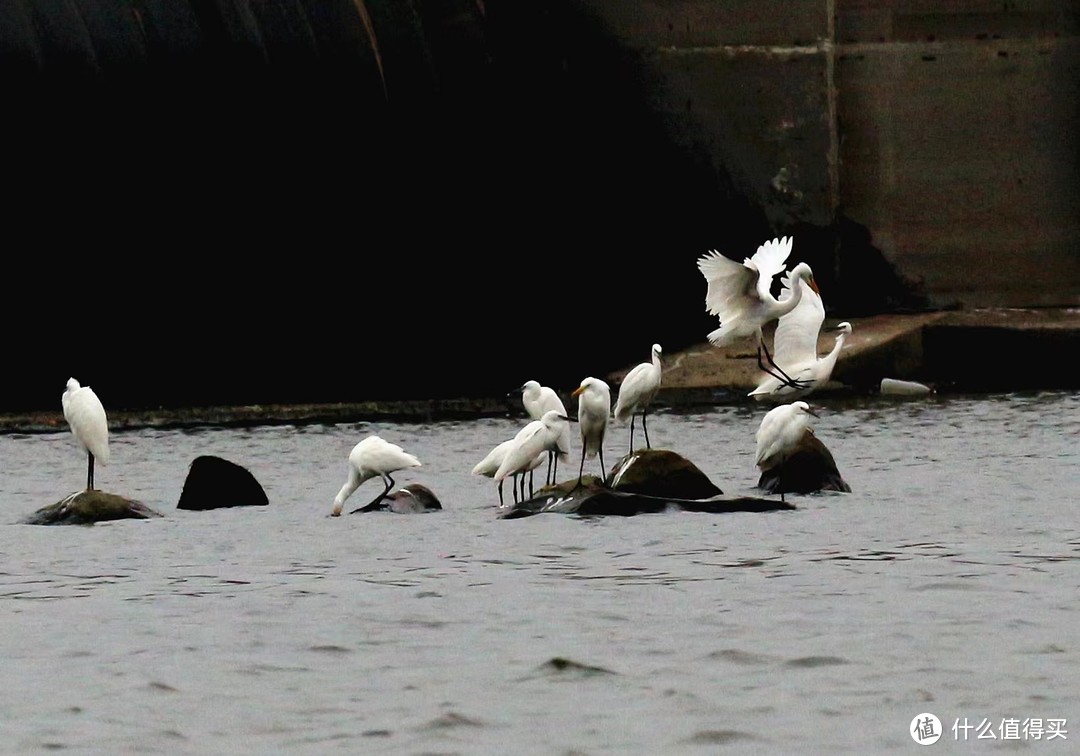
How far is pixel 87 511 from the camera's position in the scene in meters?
16.7

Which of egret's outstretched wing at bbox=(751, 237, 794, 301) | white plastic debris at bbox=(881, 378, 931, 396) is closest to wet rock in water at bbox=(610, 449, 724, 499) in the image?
egret's outstretched wing at bbox=(751, 237, 794, 301)

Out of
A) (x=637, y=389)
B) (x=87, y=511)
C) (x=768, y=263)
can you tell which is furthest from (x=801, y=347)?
(x=87, y=511)

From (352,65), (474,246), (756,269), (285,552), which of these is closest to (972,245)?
(474,246)

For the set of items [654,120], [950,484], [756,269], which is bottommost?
[950,484]

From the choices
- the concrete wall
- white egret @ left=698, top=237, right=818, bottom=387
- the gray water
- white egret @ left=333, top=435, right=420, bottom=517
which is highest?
the concrete wall

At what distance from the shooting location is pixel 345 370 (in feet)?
102

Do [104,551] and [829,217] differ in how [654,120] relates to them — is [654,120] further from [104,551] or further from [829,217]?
[104,551]

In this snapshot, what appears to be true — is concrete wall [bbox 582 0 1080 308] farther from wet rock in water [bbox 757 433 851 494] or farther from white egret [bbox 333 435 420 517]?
white egret [bbox 333 435 420 517]

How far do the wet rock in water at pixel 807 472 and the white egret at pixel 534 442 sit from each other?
2076mm

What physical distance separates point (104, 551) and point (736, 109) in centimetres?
1979

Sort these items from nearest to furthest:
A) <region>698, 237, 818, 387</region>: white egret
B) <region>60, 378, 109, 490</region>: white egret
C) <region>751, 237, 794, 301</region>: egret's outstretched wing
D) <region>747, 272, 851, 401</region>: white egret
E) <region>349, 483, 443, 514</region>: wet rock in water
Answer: <region>349, 483, 443, 514</region>: wet rock in water
<region>60, 378, 109, 490</region>: white egret
<region>698, 237, 818, 387</region>: white egret
<region>751, 237, 794, 301</region>: egret's outstretched wing
<region>747, 272, 851, 401</region>: white egret

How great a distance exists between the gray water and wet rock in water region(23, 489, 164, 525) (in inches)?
6.6

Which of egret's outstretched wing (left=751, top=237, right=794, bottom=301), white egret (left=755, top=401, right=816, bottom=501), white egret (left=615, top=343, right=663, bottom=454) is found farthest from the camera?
egret's outstretched wing (left=751, top=237, right=794, bottom=301)

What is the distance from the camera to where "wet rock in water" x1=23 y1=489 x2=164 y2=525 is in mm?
16688
